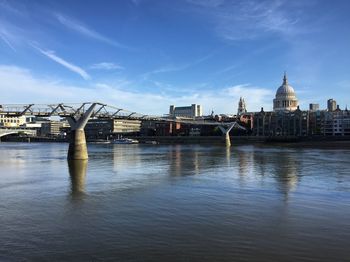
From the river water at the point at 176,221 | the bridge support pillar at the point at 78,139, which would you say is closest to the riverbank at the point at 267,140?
the bridge support pillar at the point at 78,139

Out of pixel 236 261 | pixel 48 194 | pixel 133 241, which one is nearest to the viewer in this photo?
pixel 236 261

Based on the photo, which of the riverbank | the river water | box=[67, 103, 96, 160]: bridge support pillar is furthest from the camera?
the riverbank

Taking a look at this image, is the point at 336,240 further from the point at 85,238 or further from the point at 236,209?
the point at 85,238

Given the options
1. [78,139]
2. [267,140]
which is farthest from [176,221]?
[267,140]

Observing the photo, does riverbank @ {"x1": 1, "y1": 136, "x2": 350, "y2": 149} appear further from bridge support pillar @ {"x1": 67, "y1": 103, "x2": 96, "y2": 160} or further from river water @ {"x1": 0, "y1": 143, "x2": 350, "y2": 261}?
river water @ {"x1": 0, "y1": 143, "x2": 350, "y2": 261}

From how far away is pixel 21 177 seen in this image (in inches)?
1277

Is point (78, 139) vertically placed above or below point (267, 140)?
above

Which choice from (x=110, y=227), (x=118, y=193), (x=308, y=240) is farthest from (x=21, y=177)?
(x=308, y=240)

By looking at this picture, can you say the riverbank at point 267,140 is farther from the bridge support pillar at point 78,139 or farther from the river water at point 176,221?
the river water at point 176,221

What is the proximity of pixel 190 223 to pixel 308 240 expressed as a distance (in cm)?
419

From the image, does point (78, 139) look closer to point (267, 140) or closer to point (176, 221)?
point (176, 221)

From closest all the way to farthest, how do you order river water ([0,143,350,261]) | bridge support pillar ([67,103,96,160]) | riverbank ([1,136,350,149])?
river water ([0,143,350,261]), bridge support pillar ([67,103,96,160]), riverbank ([1,136,350,149])

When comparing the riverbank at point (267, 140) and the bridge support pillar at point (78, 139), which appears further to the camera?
the riverbank at point (267, 140)

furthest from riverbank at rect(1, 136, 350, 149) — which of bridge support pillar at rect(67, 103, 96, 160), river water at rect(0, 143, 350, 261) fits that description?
river water at rect(0, 143, 350, 261)
